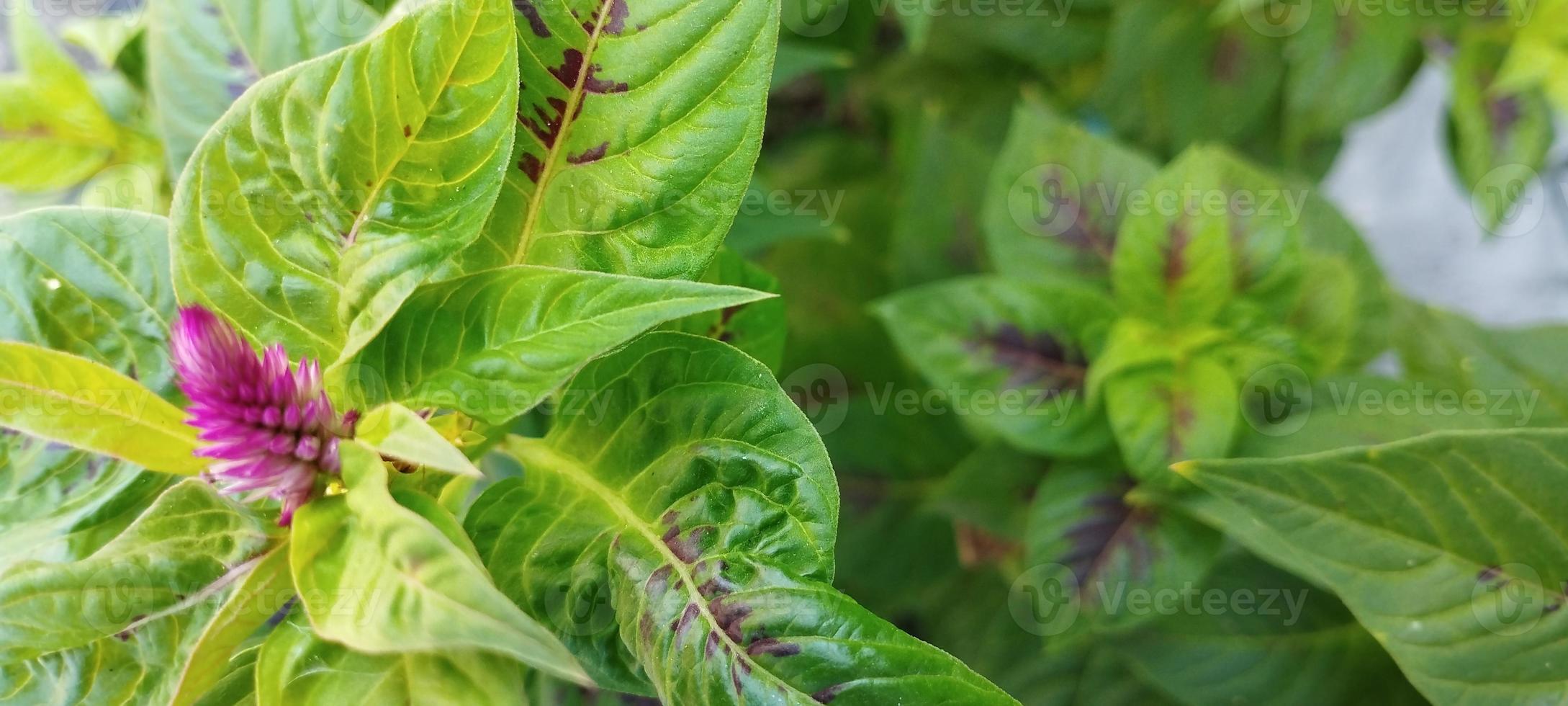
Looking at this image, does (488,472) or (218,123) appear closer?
(218,123)

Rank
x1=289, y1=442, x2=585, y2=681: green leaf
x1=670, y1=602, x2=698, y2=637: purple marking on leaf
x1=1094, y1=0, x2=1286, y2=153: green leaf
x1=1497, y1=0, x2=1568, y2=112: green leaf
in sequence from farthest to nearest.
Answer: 1. x1=1094, y1=0, x2=1286, y2=153: green leaf
2. x1=1497, y1=0, x2=1568, y2=112: green leaf
3. x1=670, y1=602, x2=698, y2=637: purple marking on leaf
4. x1=289, y1=442, x2=585, y2=681: green leaf

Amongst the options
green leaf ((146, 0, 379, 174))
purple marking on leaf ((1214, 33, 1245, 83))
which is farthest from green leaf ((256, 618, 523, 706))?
purple marking on leaf ((1214, 33, 1245, 83))

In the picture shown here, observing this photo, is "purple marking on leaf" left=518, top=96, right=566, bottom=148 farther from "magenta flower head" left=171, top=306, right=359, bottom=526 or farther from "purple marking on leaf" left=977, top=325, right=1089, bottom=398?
"purple marking on leaf" left=977, top=325, right=1089, bottom=398

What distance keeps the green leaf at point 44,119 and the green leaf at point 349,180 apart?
41 cm

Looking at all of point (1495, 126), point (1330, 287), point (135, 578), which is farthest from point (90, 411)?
point (1495, 126)

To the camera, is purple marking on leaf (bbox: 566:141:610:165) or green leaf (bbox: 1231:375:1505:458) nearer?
purple marking on leaf (bbox: 566:141:610:165)

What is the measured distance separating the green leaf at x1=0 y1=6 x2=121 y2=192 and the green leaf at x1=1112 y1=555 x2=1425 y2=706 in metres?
0.87

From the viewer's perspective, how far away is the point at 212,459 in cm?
42

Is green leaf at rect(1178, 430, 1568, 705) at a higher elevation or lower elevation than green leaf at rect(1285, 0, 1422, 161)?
lower

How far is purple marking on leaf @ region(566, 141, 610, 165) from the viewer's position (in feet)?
1.43

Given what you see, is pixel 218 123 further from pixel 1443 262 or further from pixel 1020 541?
pixel 1443 262

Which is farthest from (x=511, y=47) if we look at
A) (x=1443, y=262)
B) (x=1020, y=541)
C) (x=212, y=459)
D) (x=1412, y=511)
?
(x=1443, y=262)

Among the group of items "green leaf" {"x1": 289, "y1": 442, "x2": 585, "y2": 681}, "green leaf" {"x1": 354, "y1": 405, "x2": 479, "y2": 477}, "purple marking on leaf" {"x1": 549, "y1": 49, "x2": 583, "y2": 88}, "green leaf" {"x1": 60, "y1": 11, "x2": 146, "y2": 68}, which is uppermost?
"green leaf" {"x1": 60, "y1": 11, "x2": 146, "y2": 68}

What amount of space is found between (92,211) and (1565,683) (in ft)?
2.50
